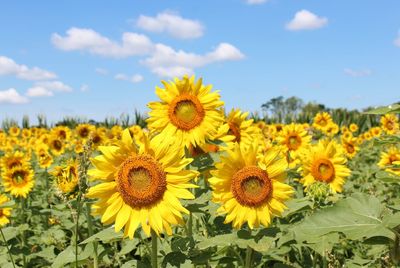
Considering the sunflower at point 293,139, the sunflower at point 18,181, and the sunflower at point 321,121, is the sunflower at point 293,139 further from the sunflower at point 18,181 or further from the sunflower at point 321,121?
the sunflower at point 321,121

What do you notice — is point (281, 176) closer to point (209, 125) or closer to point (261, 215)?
point (261, 215)

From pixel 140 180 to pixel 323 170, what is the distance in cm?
320

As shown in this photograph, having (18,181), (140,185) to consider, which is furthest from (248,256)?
(18,181)

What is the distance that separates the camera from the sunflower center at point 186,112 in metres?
3.74

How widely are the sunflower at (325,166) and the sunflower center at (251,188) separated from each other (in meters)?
2.41

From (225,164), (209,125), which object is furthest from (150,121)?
(225,164)

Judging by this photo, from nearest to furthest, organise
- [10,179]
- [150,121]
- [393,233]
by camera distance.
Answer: [393,233]
[150,121]
[10,179]

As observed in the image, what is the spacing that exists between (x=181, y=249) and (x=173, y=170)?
0.43 m

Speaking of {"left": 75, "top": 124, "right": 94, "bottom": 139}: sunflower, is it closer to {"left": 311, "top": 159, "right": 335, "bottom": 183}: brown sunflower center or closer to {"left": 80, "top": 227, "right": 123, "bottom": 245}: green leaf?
{"left": 311, "top": 159, "right": 335, "bottom": 183}: brown sunflower center

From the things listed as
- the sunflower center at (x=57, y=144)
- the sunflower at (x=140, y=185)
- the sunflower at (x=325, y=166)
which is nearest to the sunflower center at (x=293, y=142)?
the sunflower at (x=325, y=166)

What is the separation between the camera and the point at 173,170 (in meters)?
2.83

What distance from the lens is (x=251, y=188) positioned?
3127 millimetres

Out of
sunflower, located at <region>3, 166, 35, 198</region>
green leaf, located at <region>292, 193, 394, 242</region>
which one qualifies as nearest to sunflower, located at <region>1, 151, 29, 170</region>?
sunflower, located at <region>3, 166, 35, 198</region>

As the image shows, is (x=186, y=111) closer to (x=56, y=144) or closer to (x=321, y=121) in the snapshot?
(x=56, y=144)
